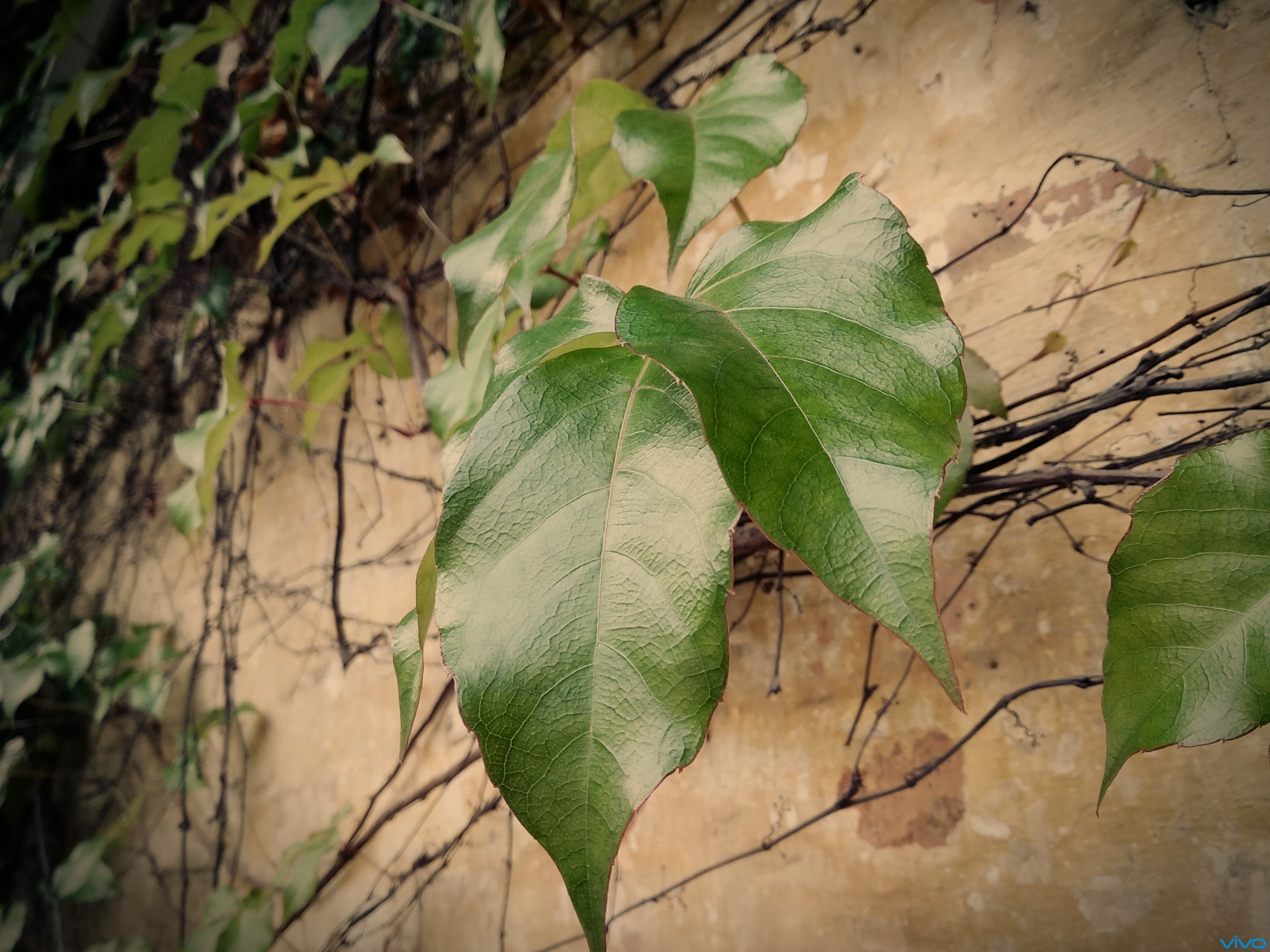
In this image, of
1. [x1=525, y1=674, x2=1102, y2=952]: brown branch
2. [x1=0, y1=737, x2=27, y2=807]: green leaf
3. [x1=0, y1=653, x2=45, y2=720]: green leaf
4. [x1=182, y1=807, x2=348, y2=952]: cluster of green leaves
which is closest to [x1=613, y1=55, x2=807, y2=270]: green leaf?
[x1=525, y1=674, x2=1102, y2=952]: brown branch

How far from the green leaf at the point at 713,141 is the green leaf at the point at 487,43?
0.32 meters

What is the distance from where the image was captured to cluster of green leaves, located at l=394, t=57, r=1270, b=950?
0.98ft

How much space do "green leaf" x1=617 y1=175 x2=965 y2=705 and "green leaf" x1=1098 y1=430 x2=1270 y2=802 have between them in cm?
15

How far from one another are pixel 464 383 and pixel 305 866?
2.94ft

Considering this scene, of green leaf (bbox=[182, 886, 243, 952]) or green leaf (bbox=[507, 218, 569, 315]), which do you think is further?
green leaf (bbox=[182, 886, 243, 952])

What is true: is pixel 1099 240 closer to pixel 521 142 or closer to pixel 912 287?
pixel 912 287

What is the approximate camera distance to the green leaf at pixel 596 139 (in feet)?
2.01

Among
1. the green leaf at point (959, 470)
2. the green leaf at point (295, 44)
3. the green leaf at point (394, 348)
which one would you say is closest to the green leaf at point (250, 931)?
the green leaf at point (394, 348)

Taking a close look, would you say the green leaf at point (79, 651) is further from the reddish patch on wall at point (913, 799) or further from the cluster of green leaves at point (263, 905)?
the reddish patch on wall at point (913, 799)

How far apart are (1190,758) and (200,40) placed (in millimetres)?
1558

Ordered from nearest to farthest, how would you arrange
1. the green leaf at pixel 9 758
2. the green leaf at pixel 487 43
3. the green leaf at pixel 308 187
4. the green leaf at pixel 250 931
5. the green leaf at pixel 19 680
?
the green leaf at pixel 487 43 < the green leaf at pixel 308 187 < the green leaf at pixel 250 931 < the green leaf at pixel 19 680 < the green leaf at pixel 9 758

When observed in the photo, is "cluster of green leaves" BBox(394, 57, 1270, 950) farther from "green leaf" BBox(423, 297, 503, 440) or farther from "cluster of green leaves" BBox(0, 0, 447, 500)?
"cluster of green leaves" BBox(0, 0, 447, 500)

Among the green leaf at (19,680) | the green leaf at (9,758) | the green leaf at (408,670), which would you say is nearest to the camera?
the green leaf at (408,670)

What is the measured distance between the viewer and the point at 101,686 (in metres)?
1.77
